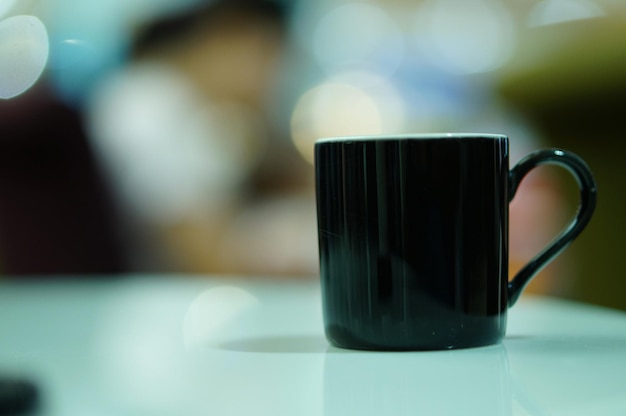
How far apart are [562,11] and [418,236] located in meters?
1.29

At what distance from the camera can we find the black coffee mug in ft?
1.63

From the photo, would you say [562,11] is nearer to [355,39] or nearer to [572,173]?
[355,39]

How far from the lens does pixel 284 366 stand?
1.59 ft

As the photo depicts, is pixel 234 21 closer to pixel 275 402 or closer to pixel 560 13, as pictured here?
pixel 560 13

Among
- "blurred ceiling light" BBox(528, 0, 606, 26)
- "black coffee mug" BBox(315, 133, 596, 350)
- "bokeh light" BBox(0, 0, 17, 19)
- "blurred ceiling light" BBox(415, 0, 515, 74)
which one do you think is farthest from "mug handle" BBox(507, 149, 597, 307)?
"blurred ceiling light" BBox(415, 0, 515, 74)

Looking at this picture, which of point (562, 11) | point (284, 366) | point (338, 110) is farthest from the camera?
point (338, 110)

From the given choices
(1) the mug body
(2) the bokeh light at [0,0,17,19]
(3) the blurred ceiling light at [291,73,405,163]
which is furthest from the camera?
(3) the blurred ceiling light at [291,73,405,163]

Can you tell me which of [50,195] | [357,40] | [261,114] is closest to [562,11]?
[357,40]

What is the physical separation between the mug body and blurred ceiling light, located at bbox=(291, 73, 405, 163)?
181 cm

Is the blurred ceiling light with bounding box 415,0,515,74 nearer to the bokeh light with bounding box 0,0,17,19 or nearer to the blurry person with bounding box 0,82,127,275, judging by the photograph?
the blurry person with bounding box 0,82,127,275

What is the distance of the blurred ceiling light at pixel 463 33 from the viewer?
1.88 meters

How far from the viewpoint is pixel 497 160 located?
515 mm

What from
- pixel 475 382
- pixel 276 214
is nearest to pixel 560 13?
pixel 276 214

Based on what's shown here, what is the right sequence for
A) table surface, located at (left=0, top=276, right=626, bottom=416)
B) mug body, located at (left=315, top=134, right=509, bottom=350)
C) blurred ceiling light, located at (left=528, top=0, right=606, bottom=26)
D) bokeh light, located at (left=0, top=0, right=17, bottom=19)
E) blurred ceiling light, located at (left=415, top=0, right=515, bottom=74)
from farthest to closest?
blurred ceiling light, located at (left=415, top=0, right=515, bottom=74)
blurred ceiling light, located at (left=528, top=0, right=606, bottom=26)
bokeh light, located at (left=0, top=0, right=17, bottom=19)
mug body, located at (left=315, top=134, right=509, bottom=350)
table surface, located at (left=0, top=276, right=626, bottom=416)
